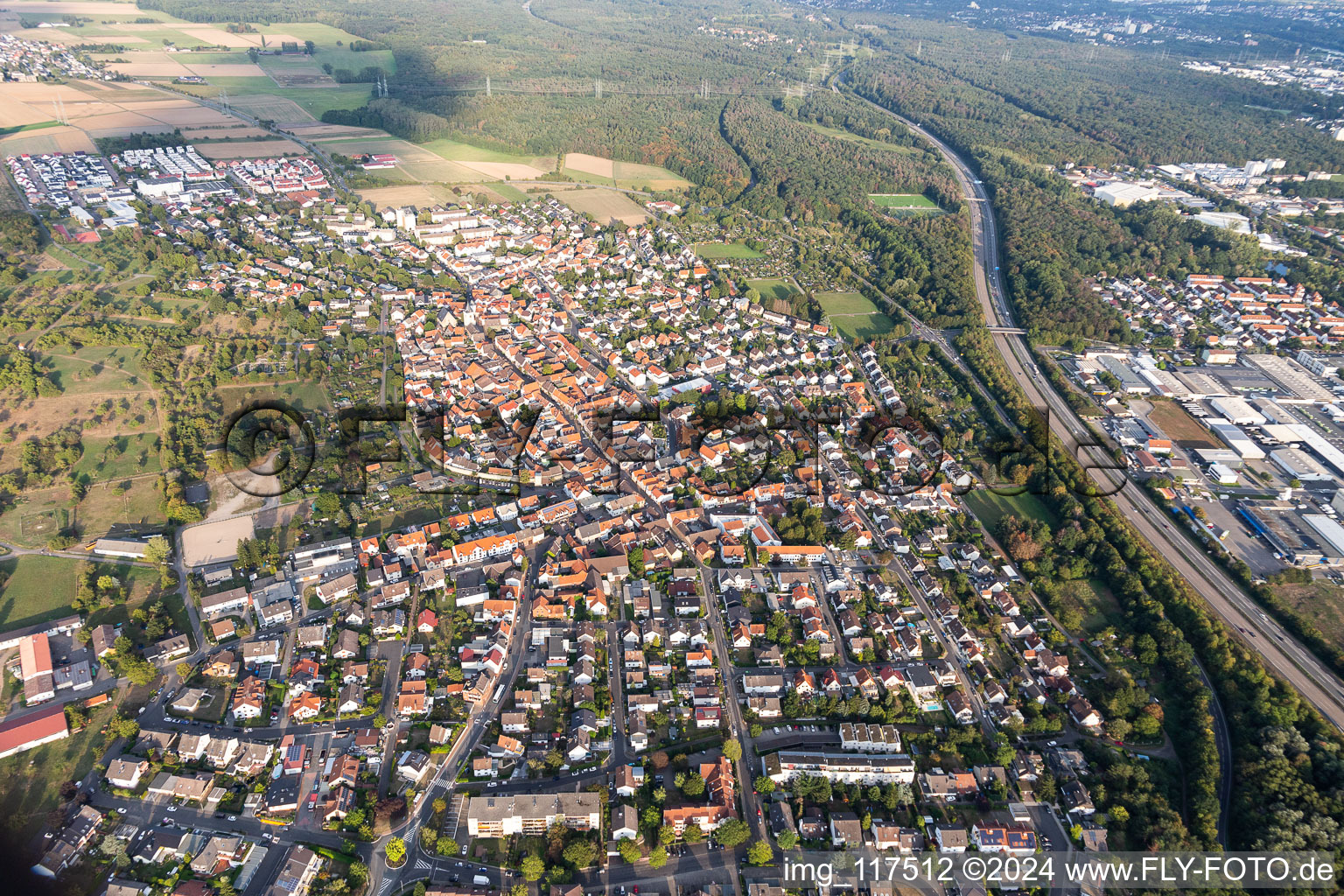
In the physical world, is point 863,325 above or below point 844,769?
above

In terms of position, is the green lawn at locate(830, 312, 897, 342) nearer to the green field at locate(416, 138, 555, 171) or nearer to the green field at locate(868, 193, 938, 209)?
the green field at locate(868, 193, 938, 209)

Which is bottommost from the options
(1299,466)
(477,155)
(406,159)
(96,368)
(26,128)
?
(1299,466)

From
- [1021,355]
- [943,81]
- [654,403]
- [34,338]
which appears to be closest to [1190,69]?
[943,81]

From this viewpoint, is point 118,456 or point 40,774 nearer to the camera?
point 40,774

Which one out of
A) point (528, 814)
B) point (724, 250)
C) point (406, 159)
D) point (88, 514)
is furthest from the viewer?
point (406, 159)

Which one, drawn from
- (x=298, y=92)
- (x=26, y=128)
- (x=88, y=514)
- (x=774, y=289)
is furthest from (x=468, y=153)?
(x=88, y=514)

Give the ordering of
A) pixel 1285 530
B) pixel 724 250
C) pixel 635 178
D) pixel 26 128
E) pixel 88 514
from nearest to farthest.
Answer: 1. pixel 88 514
2. pixel 1285 530
3. pixel 724 250
4. pixel 26 128
5. pixel 635 178

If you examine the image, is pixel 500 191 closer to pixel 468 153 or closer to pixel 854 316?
pixel 468 153
